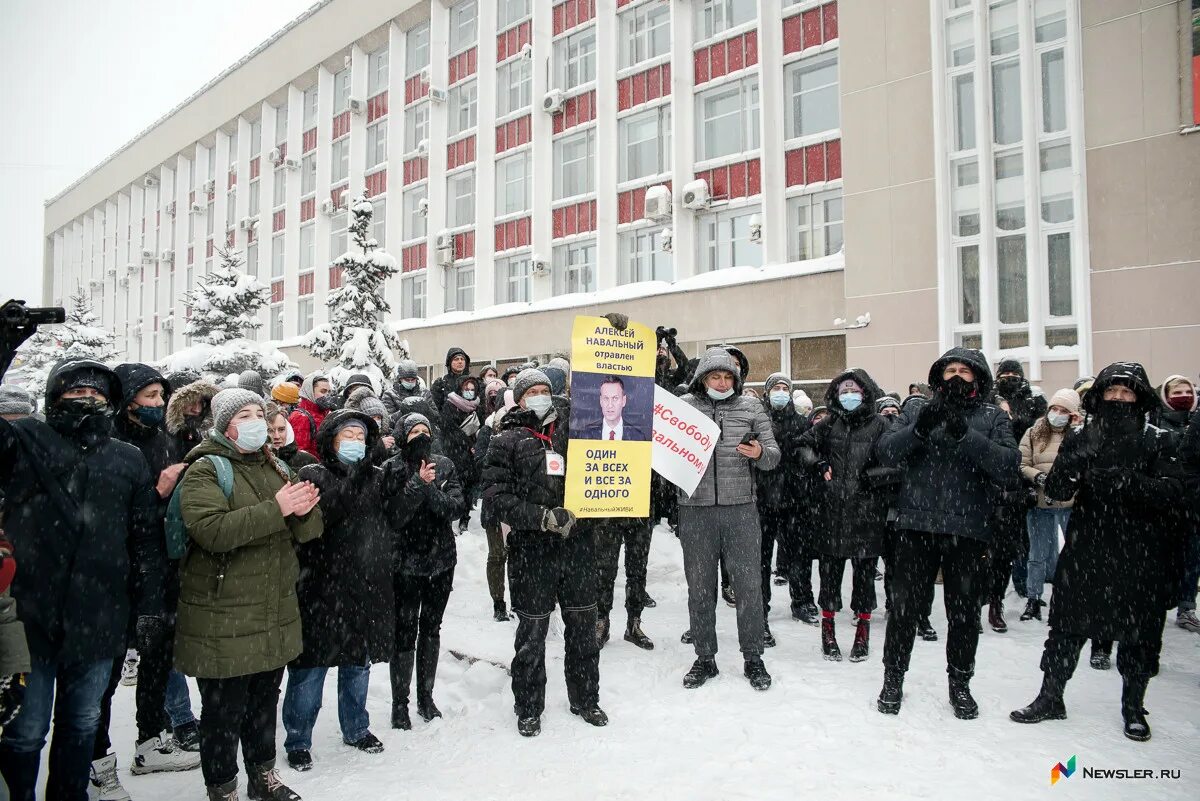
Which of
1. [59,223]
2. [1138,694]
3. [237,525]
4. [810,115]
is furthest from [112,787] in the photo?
[59,223]

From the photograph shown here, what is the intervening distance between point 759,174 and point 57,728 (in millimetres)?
18203

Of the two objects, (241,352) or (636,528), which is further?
(241,352)

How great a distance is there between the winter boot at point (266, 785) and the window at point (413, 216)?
87.5 feet

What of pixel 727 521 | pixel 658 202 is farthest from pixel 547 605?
pixel 658 202

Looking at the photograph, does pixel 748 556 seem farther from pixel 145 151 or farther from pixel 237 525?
pixel 145 151

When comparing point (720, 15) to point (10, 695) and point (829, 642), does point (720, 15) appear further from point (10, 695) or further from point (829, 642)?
point (10, 695)

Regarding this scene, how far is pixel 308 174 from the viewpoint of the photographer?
114 ft

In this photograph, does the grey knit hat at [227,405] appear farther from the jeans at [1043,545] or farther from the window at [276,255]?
the window at [276,255]

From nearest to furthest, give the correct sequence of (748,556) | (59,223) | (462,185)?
(748,556)
(462,185)
(59,223)

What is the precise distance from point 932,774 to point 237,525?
3.64 m

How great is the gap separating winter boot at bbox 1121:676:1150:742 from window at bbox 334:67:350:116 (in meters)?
34.6

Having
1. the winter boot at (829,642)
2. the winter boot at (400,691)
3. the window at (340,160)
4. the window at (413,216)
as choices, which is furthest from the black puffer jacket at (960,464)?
the window at (340,160)

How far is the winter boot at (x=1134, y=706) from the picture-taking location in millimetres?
4312

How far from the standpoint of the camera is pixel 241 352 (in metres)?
18.8
